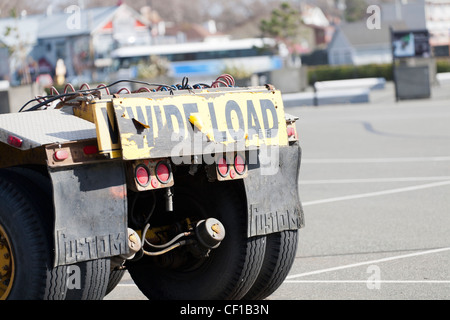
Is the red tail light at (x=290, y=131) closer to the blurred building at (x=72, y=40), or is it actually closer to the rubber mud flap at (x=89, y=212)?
the rubber mud flap at (x=89, y=212)

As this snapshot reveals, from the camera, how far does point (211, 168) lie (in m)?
5.25

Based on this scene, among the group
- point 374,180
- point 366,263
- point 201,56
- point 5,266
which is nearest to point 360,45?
point 201,56

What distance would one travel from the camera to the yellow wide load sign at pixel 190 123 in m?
4.82

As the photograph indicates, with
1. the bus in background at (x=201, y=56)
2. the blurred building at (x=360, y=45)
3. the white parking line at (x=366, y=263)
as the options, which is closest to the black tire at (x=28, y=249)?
the white parking line at (x=366, y=263)

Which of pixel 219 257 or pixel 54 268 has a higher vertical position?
pixel 54 268

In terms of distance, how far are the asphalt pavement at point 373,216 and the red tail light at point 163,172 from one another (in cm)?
172

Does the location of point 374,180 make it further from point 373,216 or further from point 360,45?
point 360,45

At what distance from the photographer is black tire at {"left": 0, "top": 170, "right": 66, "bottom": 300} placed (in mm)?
4797

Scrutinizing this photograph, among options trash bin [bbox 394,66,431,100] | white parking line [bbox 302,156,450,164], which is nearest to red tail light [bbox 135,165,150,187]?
white parking line [bbox 302,156,450,164]

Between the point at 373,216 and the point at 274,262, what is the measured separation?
405cm

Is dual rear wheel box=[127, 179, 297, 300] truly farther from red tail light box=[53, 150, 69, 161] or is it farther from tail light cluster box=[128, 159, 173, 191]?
red tail light box=[53, 150, 69, 161]

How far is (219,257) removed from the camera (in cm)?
574
